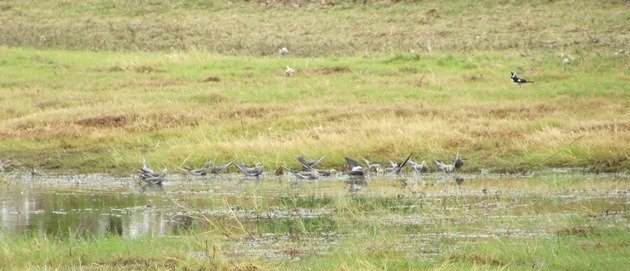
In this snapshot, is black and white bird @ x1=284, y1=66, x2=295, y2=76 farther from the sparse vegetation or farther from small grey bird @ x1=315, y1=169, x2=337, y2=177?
small grey bird @ x1=315, y1=169, x2=337, y2=177

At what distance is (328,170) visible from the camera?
44.9 feet

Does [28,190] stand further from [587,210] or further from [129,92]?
[587,210]

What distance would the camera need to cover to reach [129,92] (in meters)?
18.3

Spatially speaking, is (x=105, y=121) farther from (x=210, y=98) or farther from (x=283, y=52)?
(x=283, y=52)

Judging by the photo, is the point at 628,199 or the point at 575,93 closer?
the point at 628,199

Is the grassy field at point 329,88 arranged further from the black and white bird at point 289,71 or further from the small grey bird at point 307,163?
the small grey bird at point 307,163

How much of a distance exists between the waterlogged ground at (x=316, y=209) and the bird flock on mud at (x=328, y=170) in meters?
0.12

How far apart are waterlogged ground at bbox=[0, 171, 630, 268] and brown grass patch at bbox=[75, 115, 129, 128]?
5.76ft

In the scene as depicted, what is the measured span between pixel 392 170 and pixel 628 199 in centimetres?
329

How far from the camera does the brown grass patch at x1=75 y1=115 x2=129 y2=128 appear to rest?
15882 mm

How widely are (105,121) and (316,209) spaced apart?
592cm

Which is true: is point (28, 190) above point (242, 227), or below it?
below

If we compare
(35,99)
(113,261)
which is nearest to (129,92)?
(35,99)

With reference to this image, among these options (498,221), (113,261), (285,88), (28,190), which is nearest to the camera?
(113,261)
